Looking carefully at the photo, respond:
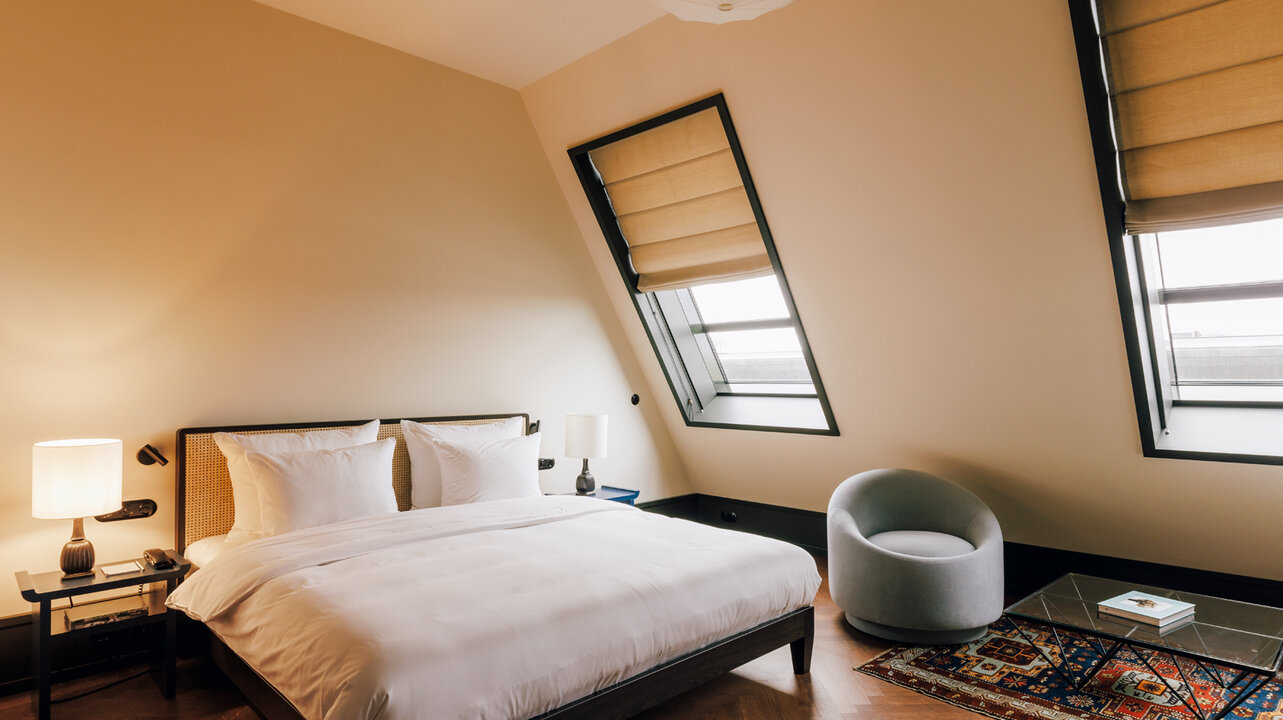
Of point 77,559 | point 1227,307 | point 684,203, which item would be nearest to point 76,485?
point 77,559

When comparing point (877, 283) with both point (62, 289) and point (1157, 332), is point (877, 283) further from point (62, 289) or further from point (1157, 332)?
point (62, 289)

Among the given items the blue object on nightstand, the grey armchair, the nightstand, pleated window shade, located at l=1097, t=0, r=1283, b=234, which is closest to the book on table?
the grey armchair

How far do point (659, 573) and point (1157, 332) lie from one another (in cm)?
250

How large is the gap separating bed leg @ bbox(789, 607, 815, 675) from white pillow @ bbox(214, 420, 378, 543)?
7.55 ft

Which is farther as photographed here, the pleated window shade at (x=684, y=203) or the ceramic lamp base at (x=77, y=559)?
the pleated window shade at (x=684, y=203)

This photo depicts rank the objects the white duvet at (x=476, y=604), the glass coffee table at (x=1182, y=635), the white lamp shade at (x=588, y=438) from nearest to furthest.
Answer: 1. the white duvet at (x=476, y=604)
2. the glass coffee table at (x=1182, y=635)
3. the white lamp shade at (x=588, y=438)

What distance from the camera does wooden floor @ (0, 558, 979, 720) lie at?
8.85 ft

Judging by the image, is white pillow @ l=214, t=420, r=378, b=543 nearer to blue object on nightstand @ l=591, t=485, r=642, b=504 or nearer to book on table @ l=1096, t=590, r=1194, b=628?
blue object on nightstand @ l=591, t=485, r=642, b=504

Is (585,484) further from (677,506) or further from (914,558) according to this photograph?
(914,558)

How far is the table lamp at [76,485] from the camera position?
2.66 m

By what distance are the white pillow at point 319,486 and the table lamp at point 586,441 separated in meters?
1.29

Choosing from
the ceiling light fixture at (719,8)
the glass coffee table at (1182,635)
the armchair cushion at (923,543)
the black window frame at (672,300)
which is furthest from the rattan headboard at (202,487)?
the glass coffee table at (1182,635)

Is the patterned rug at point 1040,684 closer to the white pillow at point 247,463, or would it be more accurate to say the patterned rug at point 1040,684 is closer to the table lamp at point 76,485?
the white pillow at point 247,463

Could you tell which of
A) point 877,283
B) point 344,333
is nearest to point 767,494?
point 877,283
